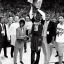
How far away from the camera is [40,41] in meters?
6.65

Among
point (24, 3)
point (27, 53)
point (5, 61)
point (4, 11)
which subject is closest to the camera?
point (5, 61)

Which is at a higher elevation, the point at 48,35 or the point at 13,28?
the point at 13,28

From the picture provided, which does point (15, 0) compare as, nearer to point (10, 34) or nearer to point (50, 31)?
point (10, 34)

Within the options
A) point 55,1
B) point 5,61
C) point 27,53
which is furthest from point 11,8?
point 5,61

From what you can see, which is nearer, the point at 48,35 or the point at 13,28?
the point at 48,35

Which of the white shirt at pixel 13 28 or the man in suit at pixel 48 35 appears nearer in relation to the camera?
the man in suit at pixel 48 35

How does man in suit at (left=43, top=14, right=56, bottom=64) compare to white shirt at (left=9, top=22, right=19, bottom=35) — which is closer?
man in suit at (left=43, top=14, right=56, bottom=64)

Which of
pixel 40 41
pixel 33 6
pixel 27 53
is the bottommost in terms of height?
pixel 27 53

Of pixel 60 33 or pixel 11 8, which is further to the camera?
pixel 11 8

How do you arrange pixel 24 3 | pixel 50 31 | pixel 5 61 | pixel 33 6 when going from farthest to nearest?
1. pixel 24 3
2. pixel 33 6
3. pixel 5 61
4. pixel 50 31

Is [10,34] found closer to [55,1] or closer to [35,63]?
[35,63]

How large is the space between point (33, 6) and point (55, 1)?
5.72 m

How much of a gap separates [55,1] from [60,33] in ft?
54.2

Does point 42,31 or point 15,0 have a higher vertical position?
point 15,0
